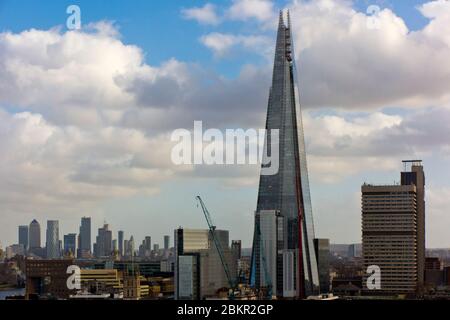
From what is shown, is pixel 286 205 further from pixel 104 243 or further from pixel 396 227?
pixel 104 243

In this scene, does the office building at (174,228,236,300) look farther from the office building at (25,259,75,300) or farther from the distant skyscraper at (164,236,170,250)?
the office building at (25,259,75,300)

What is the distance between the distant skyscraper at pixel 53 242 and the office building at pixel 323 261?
9.85m

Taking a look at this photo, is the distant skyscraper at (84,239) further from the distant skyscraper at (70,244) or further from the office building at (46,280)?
the office building at (46,280)

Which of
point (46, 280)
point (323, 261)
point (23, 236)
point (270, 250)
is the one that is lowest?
point (46, 280)

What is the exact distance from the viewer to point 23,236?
35.0 m

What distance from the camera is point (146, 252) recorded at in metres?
33.2

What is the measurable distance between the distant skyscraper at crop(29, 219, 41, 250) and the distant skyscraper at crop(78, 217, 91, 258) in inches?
68.8

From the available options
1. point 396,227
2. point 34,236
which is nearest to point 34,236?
point 34,236

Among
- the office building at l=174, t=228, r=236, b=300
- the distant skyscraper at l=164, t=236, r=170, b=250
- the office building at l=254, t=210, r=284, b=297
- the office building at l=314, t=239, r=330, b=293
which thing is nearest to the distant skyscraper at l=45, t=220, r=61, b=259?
the distant skyscraper at l=164, t=236, r=170, b=250

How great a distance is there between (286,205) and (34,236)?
34.4ft
